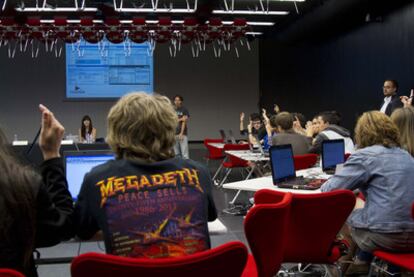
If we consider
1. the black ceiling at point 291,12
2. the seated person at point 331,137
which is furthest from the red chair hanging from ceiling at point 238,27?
the seated person at point 331,137

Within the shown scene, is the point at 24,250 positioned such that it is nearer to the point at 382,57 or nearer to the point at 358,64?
the point at 382,57

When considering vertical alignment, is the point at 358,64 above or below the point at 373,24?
below

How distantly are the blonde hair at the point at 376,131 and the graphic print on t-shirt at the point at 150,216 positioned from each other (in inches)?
67.4

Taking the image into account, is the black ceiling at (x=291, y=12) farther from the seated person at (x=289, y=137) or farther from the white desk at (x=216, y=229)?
the white desk at (x=216, y=229)

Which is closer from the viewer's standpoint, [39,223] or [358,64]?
[39,223]

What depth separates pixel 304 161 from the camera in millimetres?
5148

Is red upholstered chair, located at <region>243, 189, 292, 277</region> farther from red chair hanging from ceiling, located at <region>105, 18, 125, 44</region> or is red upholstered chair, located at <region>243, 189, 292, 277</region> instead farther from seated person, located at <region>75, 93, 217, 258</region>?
red chair hanging from ceiling, located at <region>105, 18, 125, 44</region>

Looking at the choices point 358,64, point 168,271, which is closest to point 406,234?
point 168,271

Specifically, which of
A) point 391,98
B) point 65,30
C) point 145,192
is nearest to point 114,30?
point 65,30

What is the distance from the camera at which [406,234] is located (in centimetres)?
277

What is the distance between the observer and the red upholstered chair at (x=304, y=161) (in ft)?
16.7

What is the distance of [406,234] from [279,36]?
12.1m

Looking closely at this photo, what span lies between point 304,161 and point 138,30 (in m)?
6.94

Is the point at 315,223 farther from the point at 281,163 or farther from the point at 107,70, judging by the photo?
the point at 107,70
